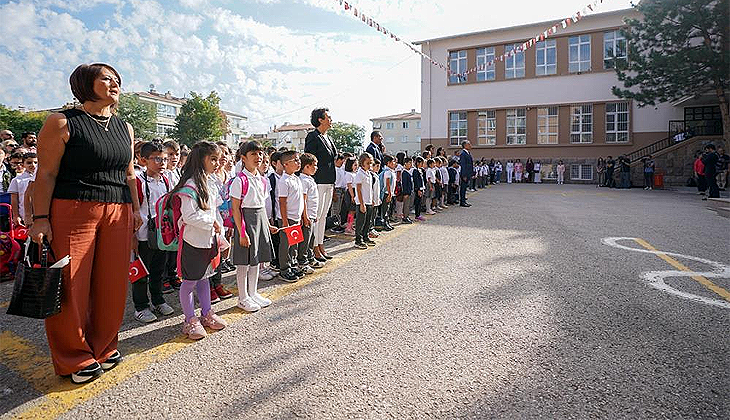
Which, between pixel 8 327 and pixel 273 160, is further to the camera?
pixel 273 160

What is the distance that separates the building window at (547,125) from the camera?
30500mm

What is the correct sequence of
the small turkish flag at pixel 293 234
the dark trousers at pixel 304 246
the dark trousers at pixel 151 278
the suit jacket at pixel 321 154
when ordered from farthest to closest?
1. the suit jacket at pixel 321 154
2. the dark trousers at pixel 304 246
3. the small turkish flag at pixel 293 234
4. the dark trousers at pixel 151 278

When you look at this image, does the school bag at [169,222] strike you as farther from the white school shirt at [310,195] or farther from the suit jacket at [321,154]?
the suit jacket at [321,154]

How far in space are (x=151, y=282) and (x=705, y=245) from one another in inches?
303

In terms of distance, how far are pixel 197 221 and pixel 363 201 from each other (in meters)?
4.07

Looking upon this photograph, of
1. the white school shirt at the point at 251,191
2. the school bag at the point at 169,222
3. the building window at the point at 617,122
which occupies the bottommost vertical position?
the school bag at the point at 169,222

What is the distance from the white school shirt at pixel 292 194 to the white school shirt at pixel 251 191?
2.42 feet

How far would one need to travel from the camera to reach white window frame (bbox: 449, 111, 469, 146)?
110 ft

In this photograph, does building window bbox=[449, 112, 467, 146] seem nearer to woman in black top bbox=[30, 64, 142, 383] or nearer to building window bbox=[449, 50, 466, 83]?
building window bbox=[449, 50, 466, 83]

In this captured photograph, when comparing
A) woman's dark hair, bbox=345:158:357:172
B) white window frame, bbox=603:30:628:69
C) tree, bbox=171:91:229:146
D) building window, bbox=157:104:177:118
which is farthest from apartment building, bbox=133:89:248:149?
woman's dark hair, bbox=345:158:357:172

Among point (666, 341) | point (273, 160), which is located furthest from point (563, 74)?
point (666, 341)

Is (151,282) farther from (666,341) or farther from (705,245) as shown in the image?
(705,245)

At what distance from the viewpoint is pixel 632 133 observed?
92.5ft

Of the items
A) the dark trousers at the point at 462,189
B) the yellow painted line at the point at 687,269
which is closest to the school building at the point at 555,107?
the dark trousers at the point at 462,189
